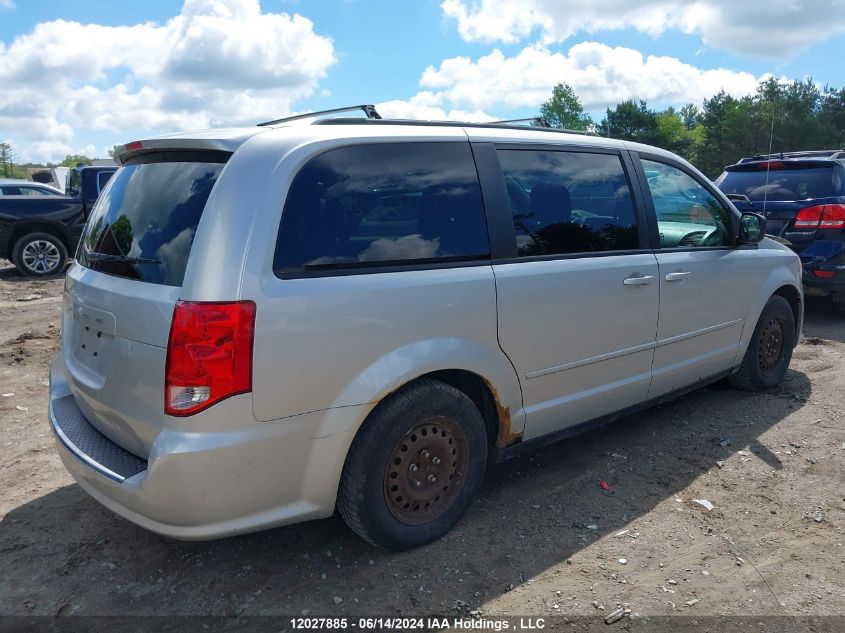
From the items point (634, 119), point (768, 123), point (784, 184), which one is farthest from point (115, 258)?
point (634, 119)

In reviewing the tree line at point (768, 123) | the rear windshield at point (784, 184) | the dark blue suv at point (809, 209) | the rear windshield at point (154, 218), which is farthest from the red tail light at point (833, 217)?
the tree line at point (768, 123)

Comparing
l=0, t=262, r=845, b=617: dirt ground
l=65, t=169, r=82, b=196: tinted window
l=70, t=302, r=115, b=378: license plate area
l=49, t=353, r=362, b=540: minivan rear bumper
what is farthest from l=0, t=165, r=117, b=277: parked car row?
l=49, t=353, r=362, b=540: minivan rear bumper

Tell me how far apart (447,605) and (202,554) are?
1166mm

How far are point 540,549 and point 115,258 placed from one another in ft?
7.42

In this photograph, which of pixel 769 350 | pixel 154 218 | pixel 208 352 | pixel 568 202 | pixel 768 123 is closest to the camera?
pixel 208 352

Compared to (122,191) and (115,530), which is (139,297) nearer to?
(122,191)

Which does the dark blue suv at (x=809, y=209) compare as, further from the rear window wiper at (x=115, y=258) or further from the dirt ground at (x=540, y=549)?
the rear window wiper at (x=115, y=258)

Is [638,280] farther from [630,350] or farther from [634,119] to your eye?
[634,119]

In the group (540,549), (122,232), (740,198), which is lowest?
(540,549)

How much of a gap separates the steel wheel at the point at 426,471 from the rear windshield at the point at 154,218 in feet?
3.88

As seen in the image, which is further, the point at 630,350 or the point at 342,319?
the point at 630,350

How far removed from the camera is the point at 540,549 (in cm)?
307

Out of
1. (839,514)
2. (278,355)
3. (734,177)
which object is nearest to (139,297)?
(278,355)

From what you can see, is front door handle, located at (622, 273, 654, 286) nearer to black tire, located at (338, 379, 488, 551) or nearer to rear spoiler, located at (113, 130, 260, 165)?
black tire, located at (338, 379, 488, 551)
